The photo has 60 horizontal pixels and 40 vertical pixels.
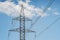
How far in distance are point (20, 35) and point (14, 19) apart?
2149 millimetres

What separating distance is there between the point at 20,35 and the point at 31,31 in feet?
5.58

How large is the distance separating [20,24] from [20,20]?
1.54ft

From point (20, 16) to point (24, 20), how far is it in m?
0.66

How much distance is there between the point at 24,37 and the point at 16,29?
1343 millimetres

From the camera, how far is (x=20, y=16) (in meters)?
58.9

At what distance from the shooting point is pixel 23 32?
59281 millimetres

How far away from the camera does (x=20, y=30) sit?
59125 mm

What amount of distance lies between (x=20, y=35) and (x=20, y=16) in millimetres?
2269

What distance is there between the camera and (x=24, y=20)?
59.0 metres

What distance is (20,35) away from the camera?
59406 mm

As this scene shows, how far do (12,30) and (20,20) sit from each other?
1.51 metres

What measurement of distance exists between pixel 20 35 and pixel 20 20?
Result: 1.81 m

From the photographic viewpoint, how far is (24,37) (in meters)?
58.8
